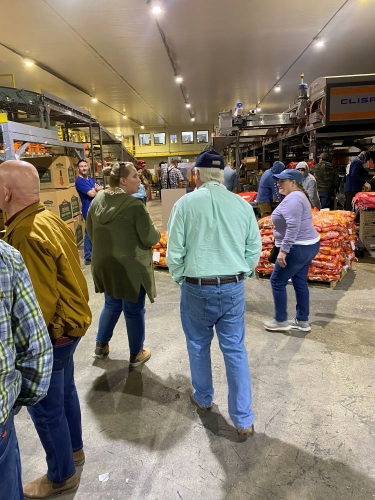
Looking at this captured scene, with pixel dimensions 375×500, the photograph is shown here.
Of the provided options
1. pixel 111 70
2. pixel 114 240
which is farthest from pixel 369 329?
Result: pixel 111 70

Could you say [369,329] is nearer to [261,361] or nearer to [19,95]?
[261,361]

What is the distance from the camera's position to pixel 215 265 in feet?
6.93

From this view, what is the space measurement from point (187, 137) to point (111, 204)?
24.8 metres

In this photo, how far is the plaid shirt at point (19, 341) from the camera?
3.50 ft

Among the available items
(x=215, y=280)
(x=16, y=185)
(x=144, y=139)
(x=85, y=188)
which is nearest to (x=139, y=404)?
(x=215, y=280)

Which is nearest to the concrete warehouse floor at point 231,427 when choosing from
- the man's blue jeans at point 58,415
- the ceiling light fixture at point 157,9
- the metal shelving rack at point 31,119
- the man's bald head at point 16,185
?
the man's blue jeans at point 58,415

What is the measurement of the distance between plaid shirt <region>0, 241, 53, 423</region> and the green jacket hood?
1580mm

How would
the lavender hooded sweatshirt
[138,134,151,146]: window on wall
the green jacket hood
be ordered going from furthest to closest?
[138,134,151,146]: window on wall < the lavender hooded sweatshirt < the green jacket hood

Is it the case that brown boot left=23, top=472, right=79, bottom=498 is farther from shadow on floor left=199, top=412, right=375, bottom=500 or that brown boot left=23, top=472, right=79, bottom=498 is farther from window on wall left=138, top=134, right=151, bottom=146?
window on wall left=138, top=134, right=151, bottom=146

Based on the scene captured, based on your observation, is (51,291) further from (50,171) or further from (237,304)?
(50,171)

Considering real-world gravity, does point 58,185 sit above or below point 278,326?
above

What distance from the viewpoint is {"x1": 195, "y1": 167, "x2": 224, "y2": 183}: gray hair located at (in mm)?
2205

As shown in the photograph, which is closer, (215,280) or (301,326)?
(215,280)

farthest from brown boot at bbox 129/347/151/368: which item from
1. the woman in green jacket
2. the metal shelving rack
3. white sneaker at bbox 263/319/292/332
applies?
the metal shelving rack
